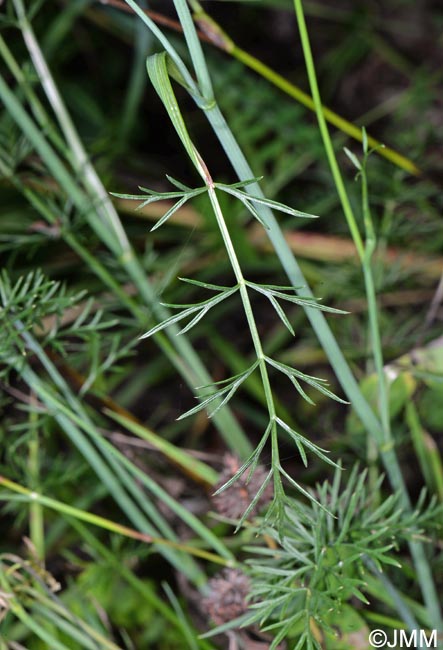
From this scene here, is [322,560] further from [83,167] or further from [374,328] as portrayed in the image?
[83,167]

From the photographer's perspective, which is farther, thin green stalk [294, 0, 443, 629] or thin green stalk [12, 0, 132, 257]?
thin green stalk [12, 0, 132, 257]

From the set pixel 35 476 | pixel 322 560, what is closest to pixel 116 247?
pixel 35 476

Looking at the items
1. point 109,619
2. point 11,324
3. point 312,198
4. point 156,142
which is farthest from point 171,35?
point 109,619

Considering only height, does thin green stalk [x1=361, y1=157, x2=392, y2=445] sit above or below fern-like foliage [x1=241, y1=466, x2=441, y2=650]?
above

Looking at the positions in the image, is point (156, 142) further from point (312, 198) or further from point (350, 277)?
point (350, 277)

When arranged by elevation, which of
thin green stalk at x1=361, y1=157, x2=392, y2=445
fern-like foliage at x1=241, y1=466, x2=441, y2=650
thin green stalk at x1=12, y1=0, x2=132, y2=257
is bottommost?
fern-like foliage at x1=241, y1=466, x2=441, y2=650

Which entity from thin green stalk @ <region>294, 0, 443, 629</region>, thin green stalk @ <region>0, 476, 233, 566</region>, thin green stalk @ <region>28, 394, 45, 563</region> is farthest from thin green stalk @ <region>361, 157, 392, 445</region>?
thin green stalk @ <region>28, 394, 45, 563</region>

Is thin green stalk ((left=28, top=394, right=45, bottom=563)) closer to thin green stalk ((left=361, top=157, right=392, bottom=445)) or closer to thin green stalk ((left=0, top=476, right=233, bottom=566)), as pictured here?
thin green stalk ((left=0, top=476, right=233, bottom=566))

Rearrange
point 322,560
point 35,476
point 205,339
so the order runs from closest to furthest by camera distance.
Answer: point 322,560 → point 35,476 → point 205,339
